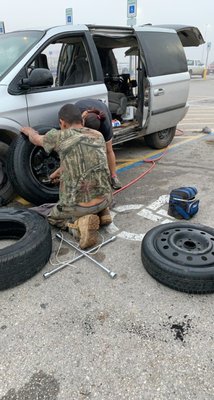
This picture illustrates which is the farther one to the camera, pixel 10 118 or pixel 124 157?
pixel 124 157

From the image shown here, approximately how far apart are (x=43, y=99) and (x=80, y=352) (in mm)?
2707

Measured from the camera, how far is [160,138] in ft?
20.0

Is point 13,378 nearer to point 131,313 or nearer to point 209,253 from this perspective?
point 131,313

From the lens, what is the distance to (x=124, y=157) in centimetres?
577

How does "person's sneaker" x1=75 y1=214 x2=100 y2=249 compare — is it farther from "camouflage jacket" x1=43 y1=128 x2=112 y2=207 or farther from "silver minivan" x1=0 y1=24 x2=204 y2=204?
"silver minivan" x1=0 y1=24 x2=204 y2=204

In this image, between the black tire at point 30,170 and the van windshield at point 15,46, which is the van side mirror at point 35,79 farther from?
the black tire at point 30,170

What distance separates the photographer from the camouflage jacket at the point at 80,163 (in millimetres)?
2707

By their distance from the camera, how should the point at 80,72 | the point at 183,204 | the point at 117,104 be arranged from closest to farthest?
the point at 183,204, the point at 80,72, the point at 117,104

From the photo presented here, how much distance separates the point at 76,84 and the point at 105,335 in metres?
3.15

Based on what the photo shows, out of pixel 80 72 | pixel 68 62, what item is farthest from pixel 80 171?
pixel 68 62

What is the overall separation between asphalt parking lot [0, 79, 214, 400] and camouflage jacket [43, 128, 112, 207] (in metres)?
0.51

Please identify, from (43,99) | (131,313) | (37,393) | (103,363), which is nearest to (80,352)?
(103,363)

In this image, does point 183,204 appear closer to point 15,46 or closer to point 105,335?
point 105,335

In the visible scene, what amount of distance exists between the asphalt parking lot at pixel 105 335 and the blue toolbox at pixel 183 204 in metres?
0.62
